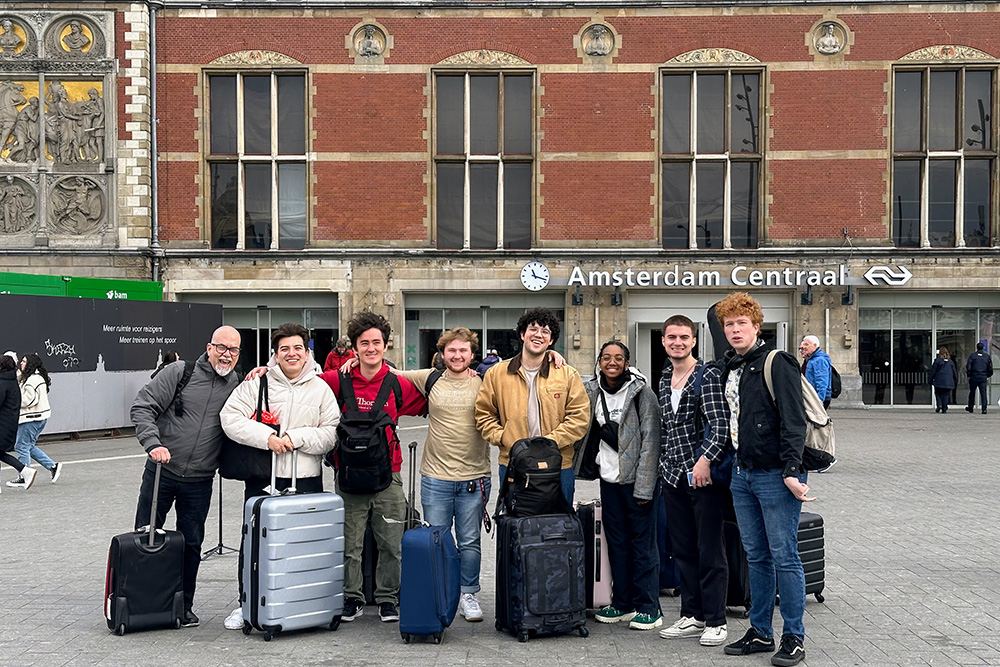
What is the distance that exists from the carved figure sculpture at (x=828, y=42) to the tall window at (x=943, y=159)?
1703mm

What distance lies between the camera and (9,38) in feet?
77.6

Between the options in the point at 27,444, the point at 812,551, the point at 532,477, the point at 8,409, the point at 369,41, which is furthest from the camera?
the point at 369,41

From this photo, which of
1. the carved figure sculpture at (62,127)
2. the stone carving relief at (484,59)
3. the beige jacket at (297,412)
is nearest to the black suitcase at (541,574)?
the beige jacket at (297,412)

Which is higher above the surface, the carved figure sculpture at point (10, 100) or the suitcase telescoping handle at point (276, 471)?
the carved figure sculpture at point (10, 100)

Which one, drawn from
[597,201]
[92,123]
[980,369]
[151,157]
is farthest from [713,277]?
[92,123]

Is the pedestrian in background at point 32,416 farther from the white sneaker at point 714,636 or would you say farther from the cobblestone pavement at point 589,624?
the white sneaker at point 714,636

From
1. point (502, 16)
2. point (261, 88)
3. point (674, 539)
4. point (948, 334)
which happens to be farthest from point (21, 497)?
point (948, 334)

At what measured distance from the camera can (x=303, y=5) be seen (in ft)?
80.4

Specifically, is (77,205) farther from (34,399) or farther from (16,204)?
(34,399)

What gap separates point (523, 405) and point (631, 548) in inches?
43.1

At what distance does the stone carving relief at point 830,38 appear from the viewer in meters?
24.5

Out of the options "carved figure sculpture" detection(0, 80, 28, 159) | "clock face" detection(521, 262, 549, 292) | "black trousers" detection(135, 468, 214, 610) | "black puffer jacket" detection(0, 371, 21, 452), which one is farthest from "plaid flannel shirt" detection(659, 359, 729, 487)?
"carved figure sculpture" detection(0, 80, 28, 159)

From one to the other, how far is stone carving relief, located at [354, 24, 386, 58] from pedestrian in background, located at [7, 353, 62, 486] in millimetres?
13921

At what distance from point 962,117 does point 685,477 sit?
22.0 metres
